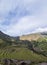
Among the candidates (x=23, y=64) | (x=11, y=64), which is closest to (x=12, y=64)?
(x=11, y=64)

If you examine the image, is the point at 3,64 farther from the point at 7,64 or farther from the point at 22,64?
the point at 22,64

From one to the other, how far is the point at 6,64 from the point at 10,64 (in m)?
3.87

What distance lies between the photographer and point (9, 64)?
3578 inches

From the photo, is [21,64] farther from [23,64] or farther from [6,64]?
[6,64]

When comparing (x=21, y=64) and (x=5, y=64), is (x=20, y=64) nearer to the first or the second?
(x=21, y=64)

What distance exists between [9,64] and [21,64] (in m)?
6.50

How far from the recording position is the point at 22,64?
307 ft

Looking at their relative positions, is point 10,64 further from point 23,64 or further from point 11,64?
point 23,64

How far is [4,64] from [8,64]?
2.42 meters

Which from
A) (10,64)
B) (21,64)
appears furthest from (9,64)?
(21,64)

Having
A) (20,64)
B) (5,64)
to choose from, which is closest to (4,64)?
(5,64)

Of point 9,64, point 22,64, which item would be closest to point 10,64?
point 9,64

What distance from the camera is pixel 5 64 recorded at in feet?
306

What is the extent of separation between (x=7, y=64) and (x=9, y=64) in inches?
175
